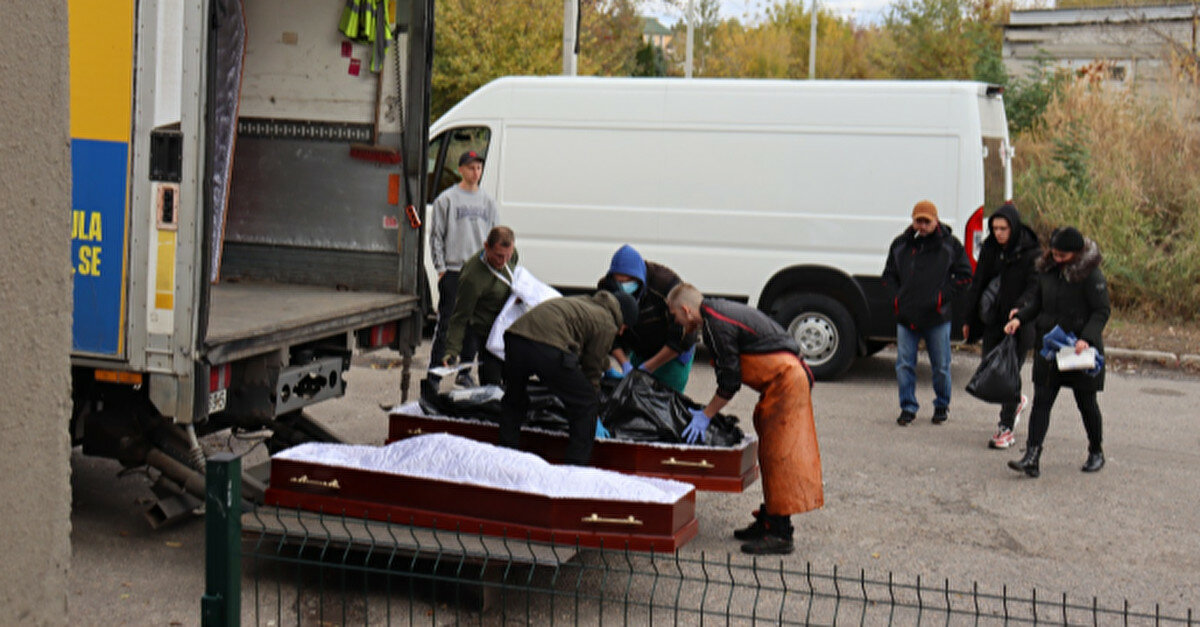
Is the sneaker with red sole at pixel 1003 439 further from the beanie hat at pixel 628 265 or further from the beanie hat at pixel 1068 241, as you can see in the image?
the beanie hat at pixel 628 265

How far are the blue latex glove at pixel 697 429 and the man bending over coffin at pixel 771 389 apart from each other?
28cm

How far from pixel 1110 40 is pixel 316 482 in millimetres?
20514

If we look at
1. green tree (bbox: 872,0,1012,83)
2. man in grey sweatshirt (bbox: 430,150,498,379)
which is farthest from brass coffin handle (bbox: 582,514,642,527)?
green tree (bbox: 872,0,1012,83)

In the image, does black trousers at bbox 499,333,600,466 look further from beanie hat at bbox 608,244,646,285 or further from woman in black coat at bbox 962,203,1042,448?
woman in black coat at bbox 962,203,1042,448

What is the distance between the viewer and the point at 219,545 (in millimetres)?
3320

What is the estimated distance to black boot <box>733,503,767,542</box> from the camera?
6223 millimetres

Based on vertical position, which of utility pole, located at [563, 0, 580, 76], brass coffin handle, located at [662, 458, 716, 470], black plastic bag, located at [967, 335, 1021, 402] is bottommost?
brass coffin handle, located at [662, 458, 716, 470]

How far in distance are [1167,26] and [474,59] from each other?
11542 millimetres

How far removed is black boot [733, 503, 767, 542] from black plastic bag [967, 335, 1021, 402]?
2497 millimetres

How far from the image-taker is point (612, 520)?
5219mm

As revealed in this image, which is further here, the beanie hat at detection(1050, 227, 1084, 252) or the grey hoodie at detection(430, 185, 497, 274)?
the grey hoodie at detection(430, 185, 497, 274)

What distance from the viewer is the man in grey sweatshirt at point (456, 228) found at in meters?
9.48

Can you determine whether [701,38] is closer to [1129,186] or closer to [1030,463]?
[1129,186]

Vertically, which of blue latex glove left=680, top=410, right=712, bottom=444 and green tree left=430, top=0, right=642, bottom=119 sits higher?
green tree left=430, top=0, right=642, bottom=119
